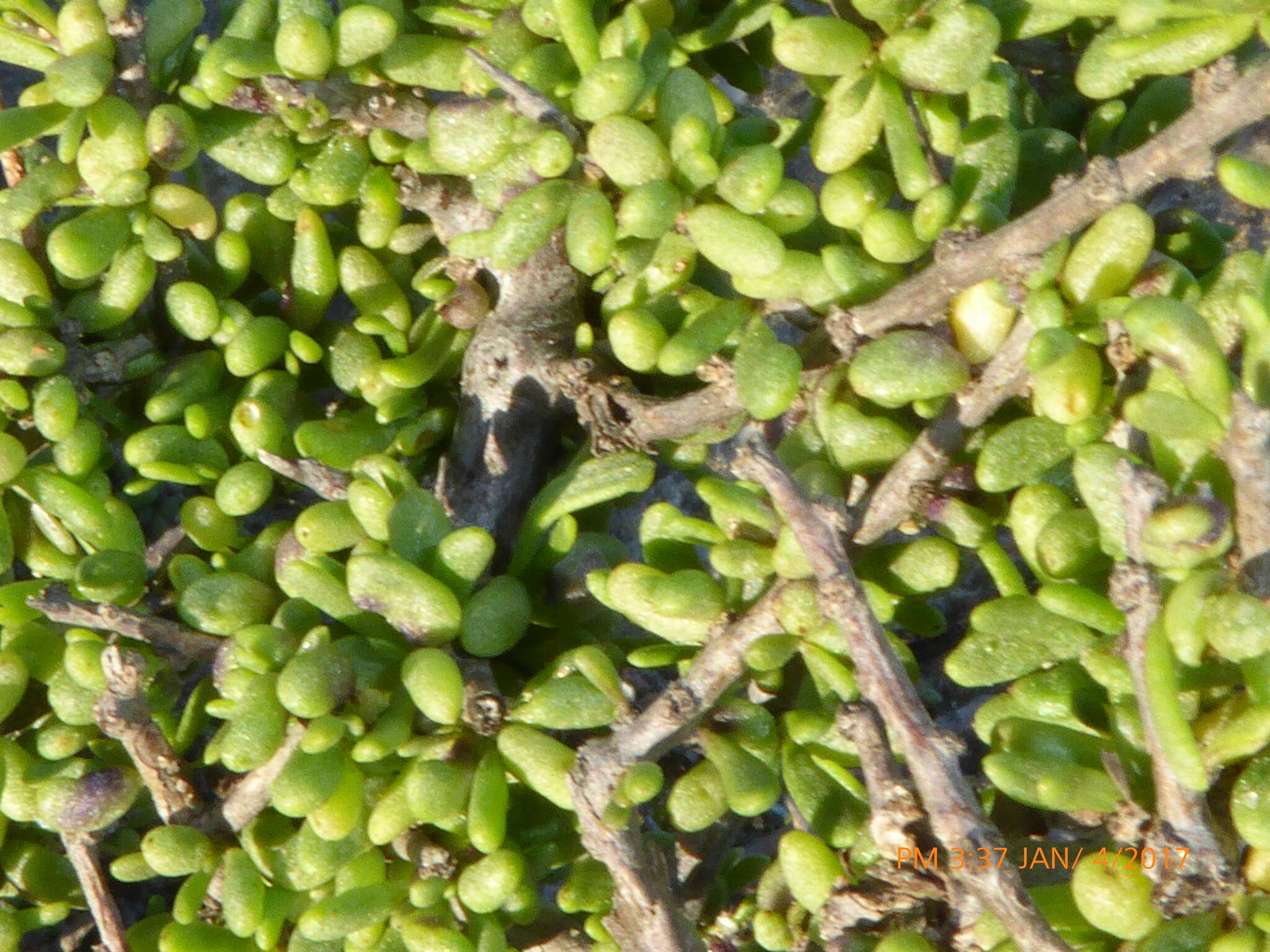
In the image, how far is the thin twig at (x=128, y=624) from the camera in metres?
1.12

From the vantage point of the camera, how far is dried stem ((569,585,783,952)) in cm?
103

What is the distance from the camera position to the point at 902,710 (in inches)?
37.1

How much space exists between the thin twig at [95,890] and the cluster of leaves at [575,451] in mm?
37

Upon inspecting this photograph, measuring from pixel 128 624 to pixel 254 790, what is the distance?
215 mm

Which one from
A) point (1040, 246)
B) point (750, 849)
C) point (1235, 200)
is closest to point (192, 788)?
point (750, 849)

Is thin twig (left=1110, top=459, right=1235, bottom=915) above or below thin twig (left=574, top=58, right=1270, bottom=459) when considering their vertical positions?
below

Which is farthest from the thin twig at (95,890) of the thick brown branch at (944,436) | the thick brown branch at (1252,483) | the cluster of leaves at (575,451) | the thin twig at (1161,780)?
the thick brown branch at (1252,483)

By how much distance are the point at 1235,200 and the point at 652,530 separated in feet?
3.03

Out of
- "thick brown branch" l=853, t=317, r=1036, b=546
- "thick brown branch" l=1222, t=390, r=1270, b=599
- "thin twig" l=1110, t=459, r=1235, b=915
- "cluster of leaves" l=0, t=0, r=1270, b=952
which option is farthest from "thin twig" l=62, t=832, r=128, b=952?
"thick brown branch" l=1222, t=390, r=1270, b=599

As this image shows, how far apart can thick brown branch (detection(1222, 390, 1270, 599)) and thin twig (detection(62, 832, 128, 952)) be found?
1.13 metres

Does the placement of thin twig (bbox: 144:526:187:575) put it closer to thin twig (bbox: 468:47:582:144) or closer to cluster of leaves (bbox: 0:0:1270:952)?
cluster of leaves (bbox: 0:0:1270:952)

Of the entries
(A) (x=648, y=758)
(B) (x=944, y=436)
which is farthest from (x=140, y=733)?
(B) (x=944, y=436)

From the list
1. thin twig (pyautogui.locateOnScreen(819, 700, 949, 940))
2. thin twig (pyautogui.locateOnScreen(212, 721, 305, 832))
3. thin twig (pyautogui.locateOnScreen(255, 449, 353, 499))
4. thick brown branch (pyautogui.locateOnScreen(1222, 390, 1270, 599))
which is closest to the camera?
thick brown branch (pyautogui.locateOnScreen(1222, 390, 1270, 599))

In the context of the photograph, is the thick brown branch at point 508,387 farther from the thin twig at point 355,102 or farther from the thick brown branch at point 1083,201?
the thick brown branch at point 1083,201
